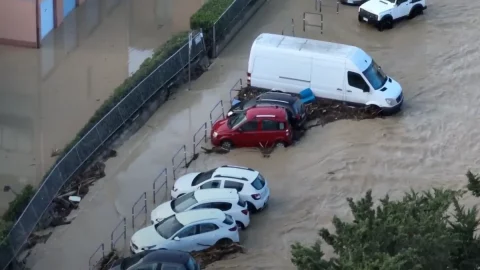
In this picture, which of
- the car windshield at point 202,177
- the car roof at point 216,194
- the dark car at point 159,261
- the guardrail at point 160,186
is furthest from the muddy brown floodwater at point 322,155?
the dark car at point 159,261

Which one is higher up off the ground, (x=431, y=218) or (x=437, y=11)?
Result: (x=431, y=218)

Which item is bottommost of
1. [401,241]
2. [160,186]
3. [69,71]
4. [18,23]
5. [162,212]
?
[160,186]

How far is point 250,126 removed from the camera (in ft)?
82.3

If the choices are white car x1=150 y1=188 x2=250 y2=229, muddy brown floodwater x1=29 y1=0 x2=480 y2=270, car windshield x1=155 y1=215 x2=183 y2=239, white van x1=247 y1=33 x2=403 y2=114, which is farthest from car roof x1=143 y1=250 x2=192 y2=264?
white van x1=247 y1=33 x2=403 y2=114

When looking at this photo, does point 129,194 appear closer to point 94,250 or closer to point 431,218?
point 94,250

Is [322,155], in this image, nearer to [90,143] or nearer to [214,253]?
[214,253]

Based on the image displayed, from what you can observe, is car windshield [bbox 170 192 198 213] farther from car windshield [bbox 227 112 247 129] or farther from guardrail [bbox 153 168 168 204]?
car windshield [bbox 227 112 247 129]

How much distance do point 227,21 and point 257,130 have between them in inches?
314

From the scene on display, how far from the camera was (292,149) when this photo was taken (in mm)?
25250

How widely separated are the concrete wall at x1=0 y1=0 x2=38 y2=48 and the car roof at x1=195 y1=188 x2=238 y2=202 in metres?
12.7

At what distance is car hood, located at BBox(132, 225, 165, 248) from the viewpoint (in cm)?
2012

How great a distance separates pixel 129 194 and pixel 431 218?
422 inches

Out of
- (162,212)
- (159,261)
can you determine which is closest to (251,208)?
(162,212)

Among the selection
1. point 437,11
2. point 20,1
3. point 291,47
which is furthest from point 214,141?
point 437,11
